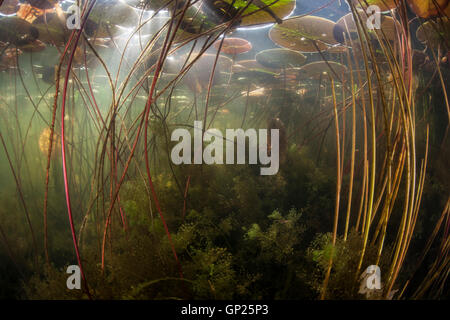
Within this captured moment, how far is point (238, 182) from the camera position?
9.09ft

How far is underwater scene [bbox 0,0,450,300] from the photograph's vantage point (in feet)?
4.88

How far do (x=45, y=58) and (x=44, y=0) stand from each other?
2794 millimetres

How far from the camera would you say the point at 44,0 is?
2672 mm

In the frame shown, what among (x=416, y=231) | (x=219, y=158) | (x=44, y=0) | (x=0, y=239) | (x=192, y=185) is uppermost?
(x=44, y=0)

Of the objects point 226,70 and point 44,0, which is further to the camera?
point 226,70

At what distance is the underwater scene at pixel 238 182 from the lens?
1488 millimetres

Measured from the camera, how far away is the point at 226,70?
5832 millimetres

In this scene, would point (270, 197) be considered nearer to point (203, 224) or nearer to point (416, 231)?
point (203, 224)

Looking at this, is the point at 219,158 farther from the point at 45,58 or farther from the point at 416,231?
the point at 45,58

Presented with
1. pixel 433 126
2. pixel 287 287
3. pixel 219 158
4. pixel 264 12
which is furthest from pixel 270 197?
pixel 433 126

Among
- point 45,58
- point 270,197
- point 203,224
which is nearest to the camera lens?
point 203,224

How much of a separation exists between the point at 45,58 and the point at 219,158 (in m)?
4.40
